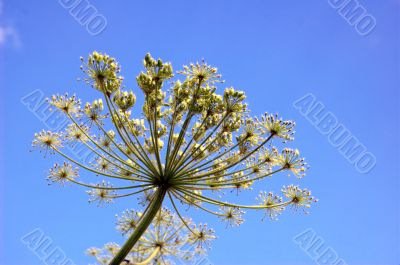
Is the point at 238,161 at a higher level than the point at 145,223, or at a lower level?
higher

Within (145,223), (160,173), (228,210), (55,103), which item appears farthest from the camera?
(228,210)

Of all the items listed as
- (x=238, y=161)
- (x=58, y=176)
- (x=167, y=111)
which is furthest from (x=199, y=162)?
(x=58, y=176)

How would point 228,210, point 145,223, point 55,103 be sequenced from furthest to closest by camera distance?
point 228,210 → point 55,103 → point 145,223

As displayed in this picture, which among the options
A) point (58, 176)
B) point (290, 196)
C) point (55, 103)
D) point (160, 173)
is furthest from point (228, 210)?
point (55, 103)

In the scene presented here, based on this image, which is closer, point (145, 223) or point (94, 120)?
point (145, 223)

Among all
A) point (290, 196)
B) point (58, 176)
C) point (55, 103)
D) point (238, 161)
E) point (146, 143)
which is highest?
point (290, 196)

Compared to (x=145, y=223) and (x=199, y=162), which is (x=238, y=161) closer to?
(x=199, y=162)
